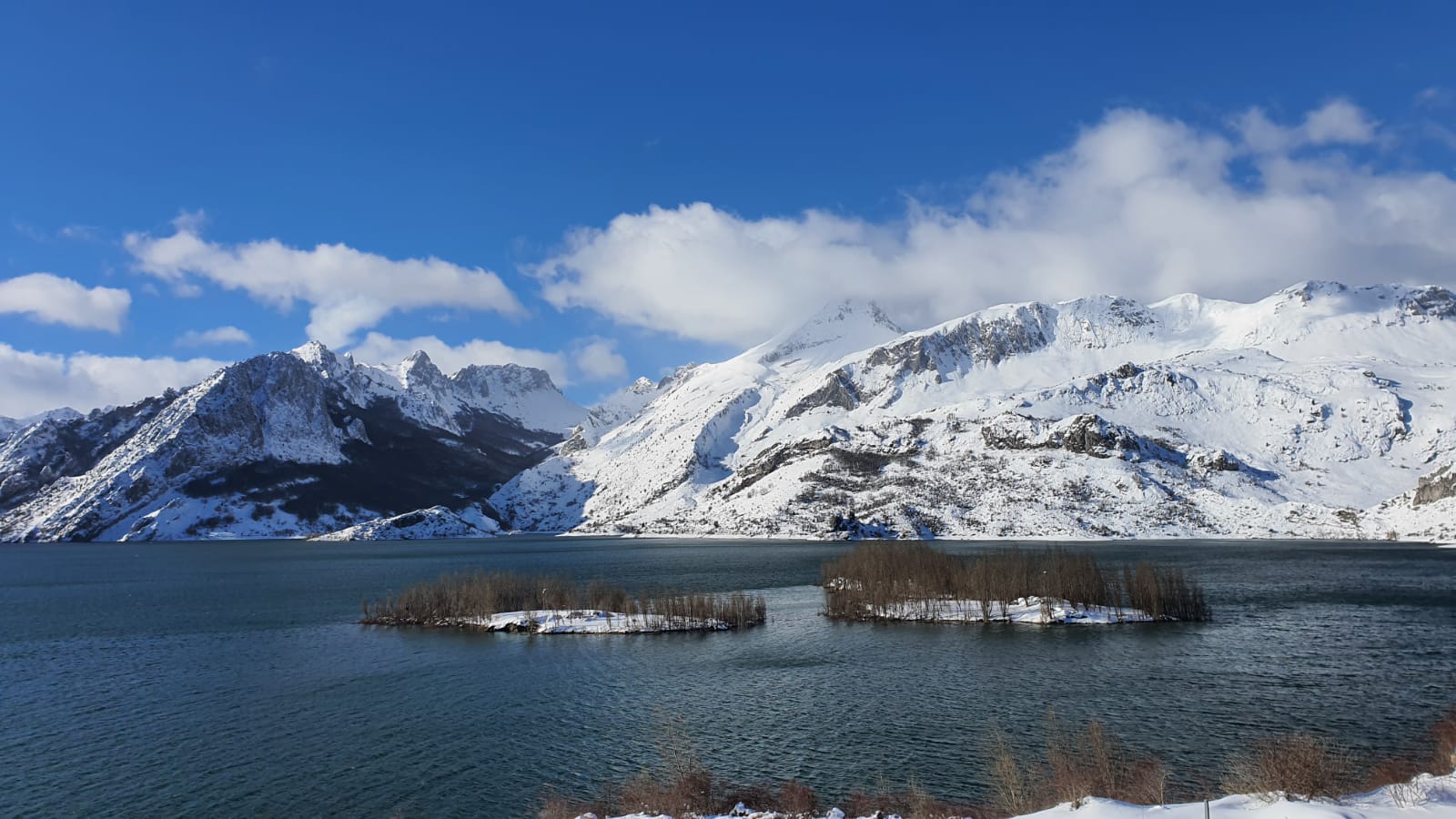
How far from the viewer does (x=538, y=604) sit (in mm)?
104312

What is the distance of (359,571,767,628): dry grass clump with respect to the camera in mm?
95000

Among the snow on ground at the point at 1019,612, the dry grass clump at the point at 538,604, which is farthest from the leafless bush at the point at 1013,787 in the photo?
the snow on ground at the point at 1019,612

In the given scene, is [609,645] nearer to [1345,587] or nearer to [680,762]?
[680,762]

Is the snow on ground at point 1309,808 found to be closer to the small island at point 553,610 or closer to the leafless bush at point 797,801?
the leafless bush at point 797,801

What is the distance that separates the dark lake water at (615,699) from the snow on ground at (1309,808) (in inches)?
381

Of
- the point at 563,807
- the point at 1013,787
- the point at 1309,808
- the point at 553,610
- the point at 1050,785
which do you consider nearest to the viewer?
the point at 1309,808

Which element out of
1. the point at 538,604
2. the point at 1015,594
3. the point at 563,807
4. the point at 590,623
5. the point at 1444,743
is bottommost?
the point at 1444,743

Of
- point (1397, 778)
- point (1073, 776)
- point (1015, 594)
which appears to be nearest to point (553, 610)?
point (1015, 594)

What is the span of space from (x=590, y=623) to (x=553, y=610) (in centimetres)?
908

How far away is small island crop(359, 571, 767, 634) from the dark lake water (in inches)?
162

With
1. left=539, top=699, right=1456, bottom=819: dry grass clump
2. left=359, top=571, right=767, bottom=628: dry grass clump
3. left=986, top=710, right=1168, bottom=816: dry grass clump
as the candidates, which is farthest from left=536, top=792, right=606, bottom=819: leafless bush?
left=359, top=571, right=767, bottom=628: dry grass clump

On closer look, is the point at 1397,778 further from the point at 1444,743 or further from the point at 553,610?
the point at 553,610

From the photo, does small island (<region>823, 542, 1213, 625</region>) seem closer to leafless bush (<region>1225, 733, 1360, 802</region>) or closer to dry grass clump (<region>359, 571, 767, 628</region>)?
dry grass clump (<region>359, 571, 767, 628</region>)

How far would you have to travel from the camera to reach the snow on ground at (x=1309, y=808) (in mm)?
28109
